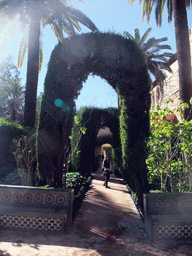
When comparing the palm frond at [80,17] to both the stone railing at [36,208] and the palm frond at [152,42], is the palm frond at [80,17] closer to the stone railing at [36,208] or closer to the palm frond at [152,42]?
the palm frond at [152,42]

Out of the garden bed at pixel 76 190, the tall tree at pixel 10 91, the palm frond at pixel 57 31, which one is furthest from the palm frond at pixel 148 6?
the tall tree at pixel 10 91

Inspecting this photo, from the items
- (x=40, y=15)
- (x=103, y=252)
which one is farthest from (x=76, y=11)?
(x=103, y=252)

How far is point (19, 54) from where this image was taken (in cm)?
1366

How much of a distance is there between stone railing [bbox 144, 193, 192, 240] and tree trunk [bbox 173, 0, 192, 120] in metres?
3.77

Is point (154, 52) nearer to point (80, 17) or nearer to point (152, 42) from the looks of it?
point (152, 42)

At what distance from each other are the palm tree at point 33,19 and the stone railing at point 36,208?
6.03m

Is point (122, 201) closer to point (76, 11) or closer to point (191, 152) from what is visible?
point (191, 152)

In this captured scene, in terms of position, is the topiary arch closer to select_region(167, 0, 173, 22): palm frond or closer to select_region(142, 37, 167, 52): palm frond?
select_region(167, 0, 173, 22): palm frond

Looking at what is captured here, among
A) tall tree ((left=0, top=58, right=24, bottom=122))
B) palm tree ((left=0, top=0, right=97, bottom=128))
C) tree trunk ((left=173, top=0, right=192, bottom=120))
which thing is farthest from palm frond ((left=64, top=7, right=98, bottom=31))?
tall tree ((left=0, top=58, right=24, bottom=122))

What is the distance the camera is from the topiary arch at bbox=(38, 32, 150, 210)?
5.09 meters

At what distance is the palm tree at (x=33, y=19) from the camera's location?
10414mm

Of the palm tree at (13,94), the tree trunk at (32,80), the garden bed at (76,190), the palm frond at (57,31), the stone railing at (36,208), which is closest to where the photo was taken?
the stone railing at (36,208)

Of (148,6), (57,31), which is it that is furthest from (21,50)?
(148,6)

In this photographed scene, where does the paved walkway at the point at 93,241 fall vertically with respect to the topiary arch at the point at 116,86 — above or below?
below
